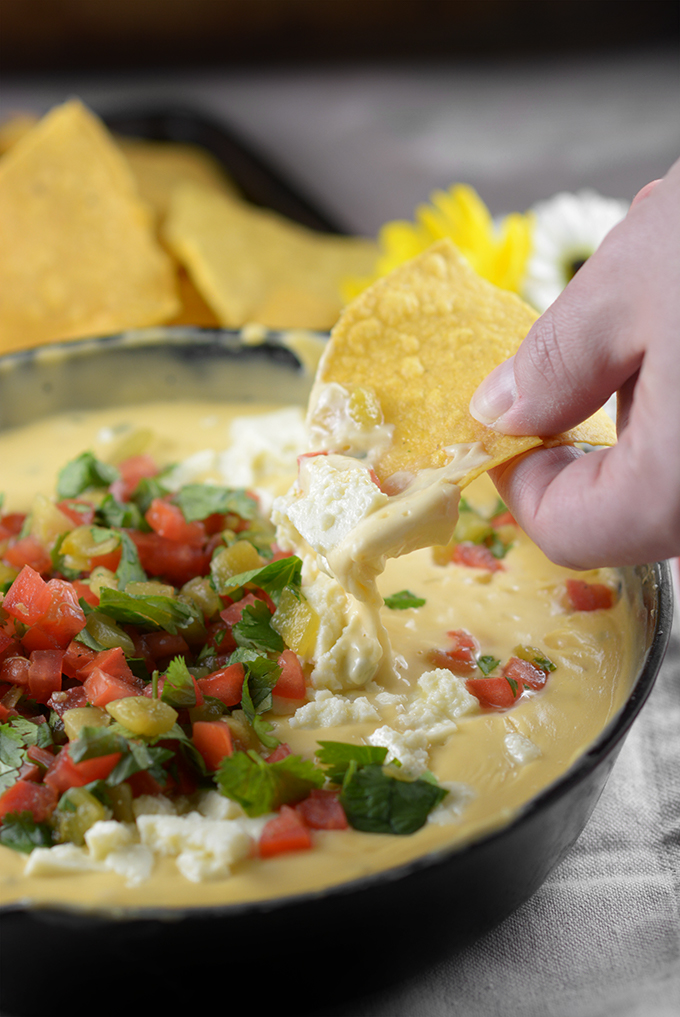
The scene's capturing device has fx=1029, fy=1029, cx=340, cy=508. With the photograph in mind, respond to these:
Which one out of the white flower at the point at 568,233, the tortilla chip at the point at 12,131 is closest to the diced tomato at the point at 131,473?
the white flower at the point at 568,233

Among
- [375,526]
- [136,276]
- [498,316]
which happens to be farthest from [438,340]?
[136,276]

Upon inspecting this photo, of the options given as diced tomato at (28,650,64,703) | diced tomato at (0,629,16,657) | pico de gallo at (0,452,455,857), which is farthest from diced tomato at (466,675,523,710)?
diced tomato at (0,629,16,657)

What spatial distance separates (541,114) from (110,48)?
8.76ft

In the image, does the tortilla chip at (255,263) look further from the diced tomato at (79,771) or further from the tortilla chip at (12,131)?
the diced tomato at (79,771)

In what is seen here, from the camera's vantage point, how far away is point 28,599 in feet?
7.14

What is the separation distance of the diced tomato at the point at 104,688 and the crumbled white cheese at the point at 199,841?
10.4 inches

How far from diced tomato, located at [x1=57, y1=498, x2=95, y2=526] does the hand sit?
1245mm

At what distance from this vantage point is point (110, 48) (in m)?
6.30

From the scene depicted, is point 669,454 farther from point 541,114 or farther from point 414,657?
point 541,114

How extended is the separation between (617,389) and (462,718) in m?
0.74

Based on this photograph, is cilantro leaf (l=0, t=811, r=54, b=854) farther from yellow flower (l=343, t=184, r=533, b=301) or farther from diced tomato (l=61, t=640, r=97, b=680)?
yellow flower (l=343, t=184, r=533, b=301)

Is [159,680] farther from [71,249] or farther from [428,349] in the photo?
[71,249]

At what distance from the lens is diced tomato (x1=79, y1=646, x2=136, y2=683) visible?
2.05m

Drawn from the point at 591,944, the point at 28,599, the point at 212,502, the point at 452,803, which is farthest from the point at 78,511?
the point at 591,944
